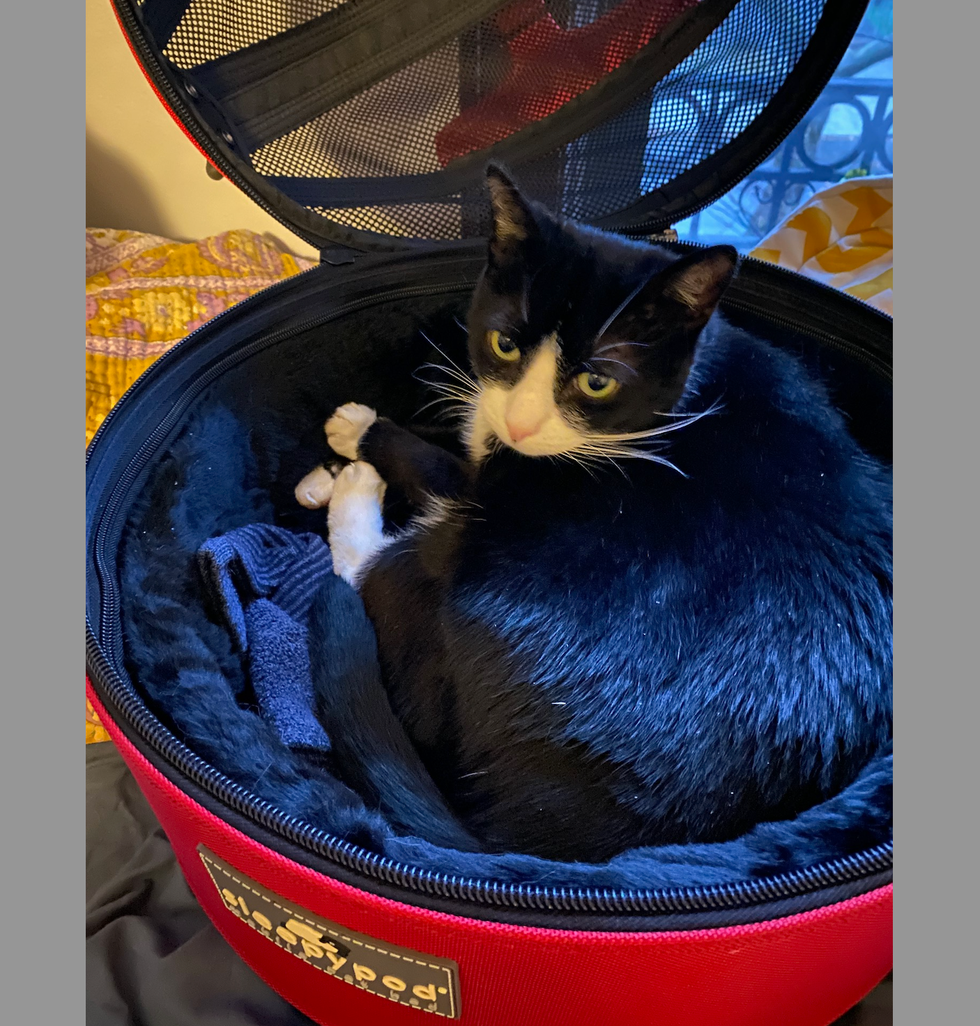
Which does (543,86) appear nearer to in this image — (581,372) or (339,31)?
(339,31)

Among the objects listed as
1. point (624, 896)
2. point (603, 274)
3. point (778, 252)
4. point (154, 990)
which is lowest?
point (154, 990)

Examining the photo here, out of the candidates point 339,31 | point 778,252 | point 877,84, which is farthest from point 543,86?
point 877,84

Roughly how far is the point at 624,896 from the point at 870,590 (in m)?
0.38

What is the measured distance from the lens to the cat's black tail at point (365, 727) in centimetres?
73

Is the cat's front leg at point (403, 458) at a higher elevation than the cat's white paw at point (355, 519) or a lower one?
higher

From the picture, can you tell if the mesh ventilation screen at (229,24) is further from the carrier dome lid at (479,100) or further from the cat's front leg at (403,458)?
the cat's front leg at (403,458)

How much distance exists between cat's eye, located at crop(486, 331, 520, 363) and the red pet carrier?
0.30 m

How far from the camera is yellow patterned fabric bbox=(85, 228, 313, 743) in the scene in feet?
4.96

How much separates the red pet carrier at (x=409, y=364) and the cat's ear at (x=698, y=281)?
0.38m

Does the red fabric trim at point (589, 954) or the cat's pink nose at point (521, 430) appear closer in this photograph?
the red fabric trim at point (589, 954)

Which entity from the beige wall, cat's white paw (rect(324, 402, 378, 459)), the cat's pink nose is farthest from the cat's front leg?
the beige wall

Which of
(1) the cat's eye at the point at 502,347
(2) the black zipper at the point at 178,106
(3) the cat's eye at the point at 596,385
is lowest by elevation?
(3) the cat's eye at the point at 596,385

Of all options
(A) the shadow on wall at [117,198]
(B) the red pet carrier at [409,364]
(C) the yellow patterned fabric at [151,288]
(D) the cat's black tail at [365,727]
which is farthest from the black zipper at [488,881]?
(A) the shadow on wall at [117,198]

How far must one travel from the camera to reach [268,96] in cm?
106
